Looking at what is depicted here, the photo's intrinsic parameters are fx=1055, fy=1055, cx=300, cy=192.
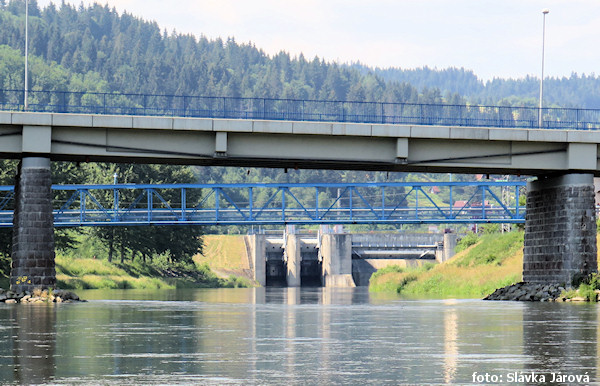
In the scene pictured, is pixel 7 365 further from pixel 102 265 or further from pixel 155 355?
pixel 102 265

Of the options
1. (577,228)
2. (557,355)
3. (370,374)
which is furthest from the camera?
(577,228)

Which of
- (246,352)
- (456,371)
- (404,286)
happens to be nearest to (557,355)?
(456,371)

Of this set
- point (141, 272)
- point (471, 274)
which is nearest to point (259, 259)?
point (141, 272)

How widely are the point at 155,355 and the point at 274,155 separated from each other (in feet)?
106

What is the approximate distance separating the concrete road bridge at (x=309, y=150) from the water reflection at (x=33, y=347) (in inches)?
625

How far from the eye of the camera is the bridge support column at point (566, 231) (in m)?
51.0

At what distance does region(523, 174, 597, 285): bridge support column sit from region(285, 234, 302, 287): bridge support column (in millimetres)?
97190

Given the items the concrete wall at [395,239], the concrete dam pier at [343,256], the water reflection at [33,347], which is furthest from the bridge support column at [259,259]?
the water reflection at [33,347]

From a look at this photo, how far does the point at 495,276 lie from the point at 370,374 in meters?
55.3

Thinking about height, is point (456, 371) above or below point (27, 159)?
below

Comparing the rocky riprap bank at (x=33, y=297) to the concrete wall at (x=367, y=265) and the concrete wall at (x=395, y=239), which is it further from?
the concrete wall at (x=395, y=239)

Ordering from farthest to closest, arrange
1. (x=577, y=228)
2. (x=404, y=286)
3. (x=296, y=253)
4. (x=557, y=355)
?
(x=296, y=253)
(x=404, y=286)
(x=577, y=228)
(x=557, y=355)

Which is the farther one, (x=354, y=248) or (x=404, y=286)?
(x=354, y=248)

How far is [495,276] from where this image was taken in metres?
69.6
